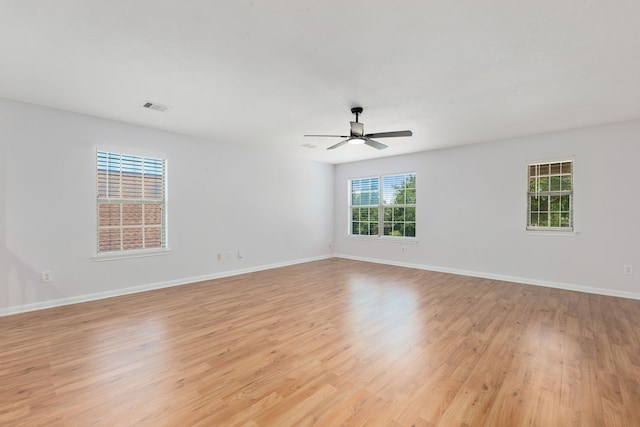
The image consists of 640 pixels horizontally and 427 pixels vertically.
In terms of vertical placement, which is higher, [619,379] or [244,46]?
[244,46]

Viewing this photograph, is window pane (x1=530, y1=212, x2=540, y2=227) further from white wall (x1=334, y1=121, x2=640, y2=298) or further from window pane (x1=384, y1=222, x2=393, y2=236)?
window pane (x1=384, y1=222, x2=393, y2=236)

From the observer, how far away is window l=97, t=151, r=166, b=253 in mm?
4258

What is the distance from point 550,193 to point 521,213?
0.53 metres

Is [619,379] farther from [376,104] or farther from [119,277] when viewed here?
[119,277]

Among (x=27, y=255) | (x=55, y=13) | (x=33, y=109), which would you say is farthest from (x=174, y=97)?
(x=27, y=255)

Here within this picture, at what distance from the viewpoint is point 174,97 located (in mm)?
3449

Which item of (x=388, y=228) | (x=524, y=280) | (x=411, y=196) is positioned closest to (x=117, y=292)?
(x=388, y=228)

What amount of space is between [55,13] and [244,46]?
1.28 m

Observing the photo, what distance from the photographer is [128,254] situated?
440 cm

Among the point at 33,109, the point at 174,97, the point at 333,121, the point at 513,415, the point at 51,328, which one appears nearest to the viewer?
the point at 513,415

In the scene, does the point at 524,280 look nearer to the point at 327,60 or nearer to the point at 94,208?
the point at 327,60

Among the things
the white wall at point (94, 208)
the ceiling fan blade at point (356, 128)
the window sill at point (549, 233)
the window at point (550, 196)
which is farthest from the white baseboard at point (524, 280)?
the ceiling fan blade at point (356, 128)

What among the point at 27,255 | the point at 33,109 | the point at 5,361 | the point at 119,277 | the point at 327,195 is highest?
the point at 33,109

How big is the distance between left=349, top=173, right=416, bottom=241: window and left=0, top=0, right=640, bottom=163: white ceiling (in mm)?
2628
